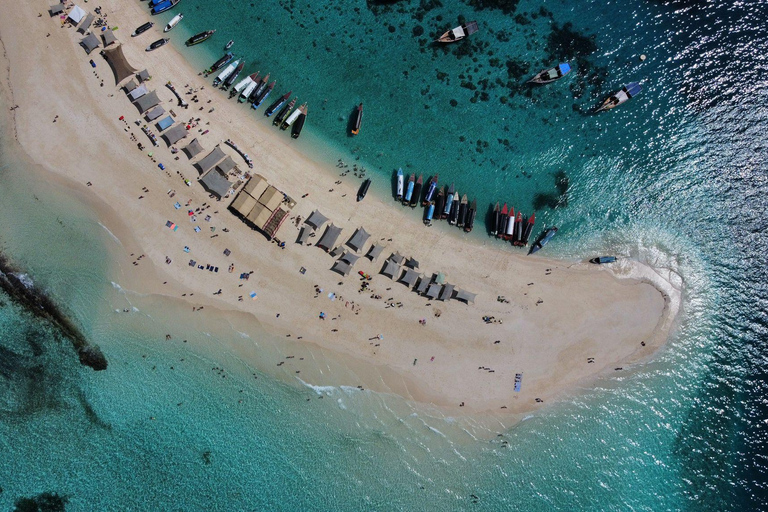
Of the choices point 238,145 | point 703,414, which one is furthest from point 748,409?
point 238,145

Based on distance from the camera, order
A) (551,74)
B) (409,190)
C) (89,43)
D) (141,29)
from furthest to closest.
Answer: (551,74) → (141,29) → (409,190) → (89,43)

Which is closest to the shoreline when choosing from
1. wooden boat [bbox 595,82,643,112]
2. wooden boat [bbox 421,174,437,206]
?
wooden boat [bbox 421,174,437,206]

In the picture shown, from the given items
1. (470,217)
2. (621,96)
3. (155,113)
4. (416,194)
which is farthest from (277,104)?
(621,96)

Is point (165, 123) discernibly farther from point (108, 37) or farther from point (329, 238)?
point (329, 238)

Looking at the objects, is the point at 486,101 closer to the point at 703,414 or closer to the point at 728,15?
the point at 728,15

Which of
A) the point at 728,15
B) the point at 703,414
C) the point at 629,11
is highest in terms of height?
the point at 728,15

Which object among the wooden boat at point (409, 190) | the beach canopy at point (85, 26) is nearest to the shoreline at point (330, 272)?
the beach canopy at point (85, 26)

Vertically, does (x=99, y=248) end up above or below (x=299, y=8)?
below
